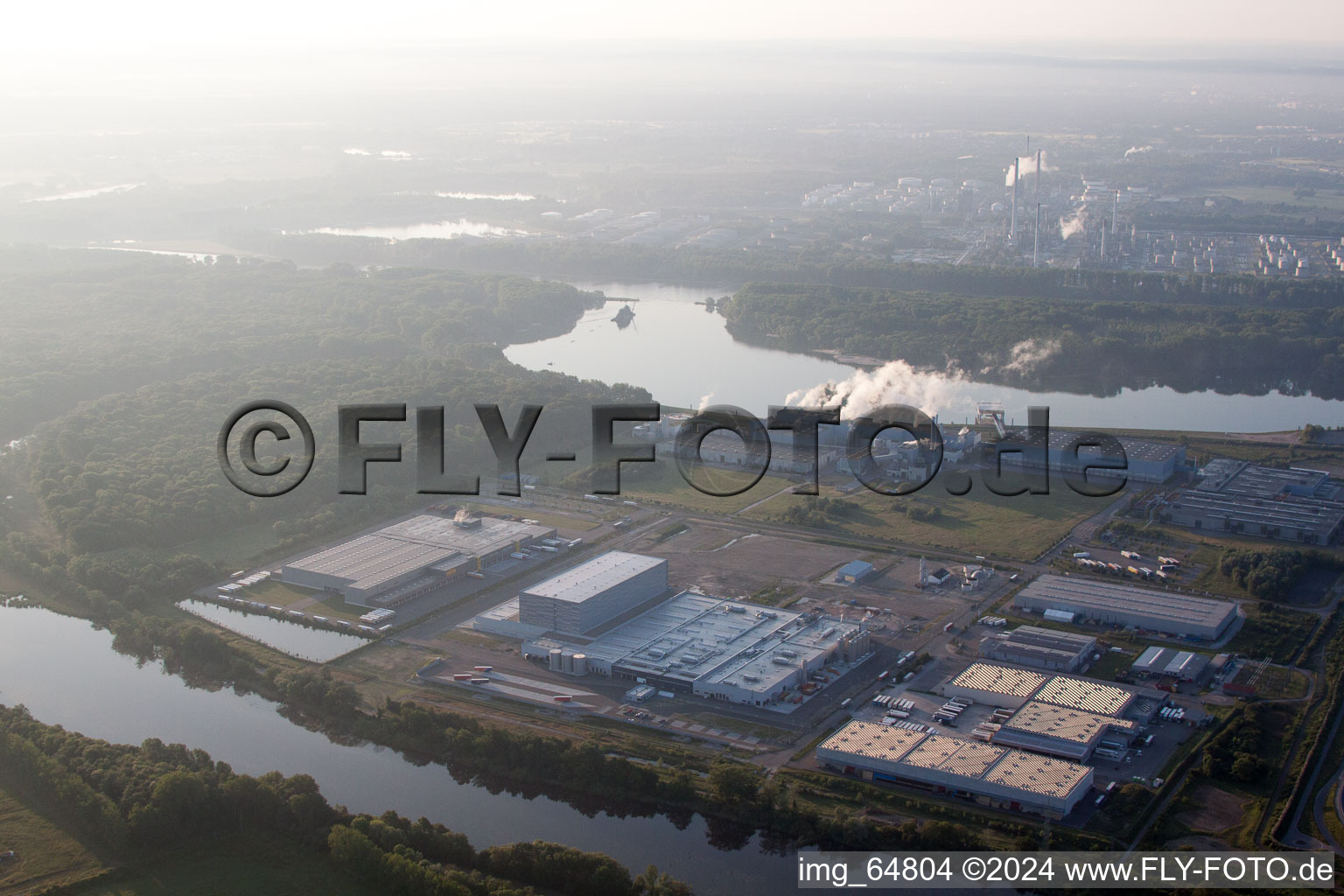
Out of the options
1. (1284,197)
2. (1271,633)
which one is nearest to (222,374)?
(1271,633)

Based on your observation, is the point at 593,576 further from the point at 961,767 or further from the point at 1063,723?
the point at 1063,723

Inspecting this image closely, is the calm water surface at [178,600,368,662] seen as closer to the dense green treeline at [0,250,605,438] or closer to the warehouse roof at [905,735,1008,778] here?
the warehouse roof at [905,735,1008,778]

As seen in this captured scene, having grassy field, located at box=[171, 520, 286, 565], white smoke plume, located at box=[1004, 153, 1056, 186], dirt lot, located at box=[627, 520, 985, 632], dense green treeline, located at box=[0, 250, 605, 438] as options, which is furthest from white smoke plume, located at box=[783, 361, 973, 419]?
white smoke plume, located at box=[1004, 153, 1056, 186]

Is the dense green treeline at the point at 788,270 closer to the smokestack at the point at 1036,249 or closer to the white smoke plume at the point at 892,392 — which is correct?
the smokestack at the point at 1036,249

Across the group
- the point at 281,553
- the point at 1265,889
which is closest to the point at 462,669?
the point at 281,553

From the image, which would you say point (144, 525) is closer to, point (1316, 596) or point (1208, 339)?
point (1316, 596)

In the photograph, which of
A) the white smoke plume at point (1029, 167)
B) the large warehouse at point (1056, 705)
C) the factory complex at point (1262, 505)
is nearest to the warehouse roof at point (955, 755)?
the large warehouse at point (1056, 705)
